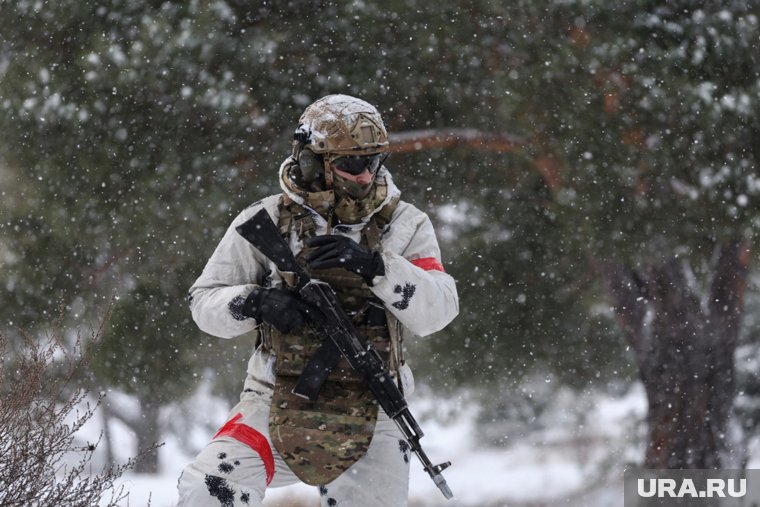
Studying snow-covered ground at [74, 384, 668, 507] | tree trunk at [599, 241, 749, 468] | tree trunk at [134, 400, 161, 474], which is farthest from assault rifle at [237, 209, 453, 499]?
tree trunk at [134, 400, 161, 474]

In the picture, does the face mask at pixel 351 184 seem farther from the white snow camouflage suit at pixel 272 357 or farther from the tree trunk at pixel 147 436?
the tree trunk at pixel 147 436

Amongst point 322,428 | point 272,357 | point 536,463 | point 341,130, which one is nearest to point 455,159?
point 536,463

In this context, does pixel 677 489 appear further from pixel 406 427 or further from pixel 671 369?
pixel 406 427

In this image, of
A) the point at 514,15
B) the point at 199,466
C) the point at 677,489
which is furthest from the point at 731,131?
the point at 199,466

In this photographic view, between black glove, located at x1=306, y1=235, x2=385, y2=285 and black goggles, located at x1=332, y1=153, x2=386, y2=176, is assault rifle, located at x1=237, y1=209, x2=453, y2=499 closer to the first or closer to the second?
black glove, located at x1=306, y1=235, x2=385, y2=285

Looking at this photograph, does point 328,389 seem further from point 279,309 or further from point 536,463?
point 536,463

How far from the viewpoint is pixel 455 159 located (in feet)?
25.8

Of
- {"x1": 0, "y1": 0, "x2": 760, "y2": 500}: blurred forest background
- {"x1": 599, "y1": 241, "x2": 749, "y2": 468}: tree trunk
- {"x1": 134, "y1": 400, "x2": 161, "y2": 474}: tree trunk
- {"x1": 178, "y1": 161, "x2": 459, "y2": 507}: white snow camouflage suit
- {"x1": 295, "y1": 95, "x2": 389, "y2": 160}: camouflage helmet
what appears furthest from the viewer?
{"x1": 134, "y1": 400, "x2": 161, "y2": 474}: tree trunk

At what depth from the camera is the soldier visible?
2832mm

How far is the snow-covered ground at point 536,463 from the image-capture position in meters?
9.45

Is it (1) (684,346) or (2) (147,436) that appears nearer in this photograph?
(1) (684,346)

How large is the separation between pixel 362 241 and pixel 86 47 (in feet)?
17.7

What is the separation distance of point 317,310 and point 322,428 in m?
0.35

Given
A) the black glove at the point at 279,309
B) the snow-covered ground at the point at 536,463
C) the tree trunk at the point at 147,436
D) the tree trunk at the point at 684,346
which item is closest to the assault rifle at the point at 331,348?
the black glove at the point at 279,309
